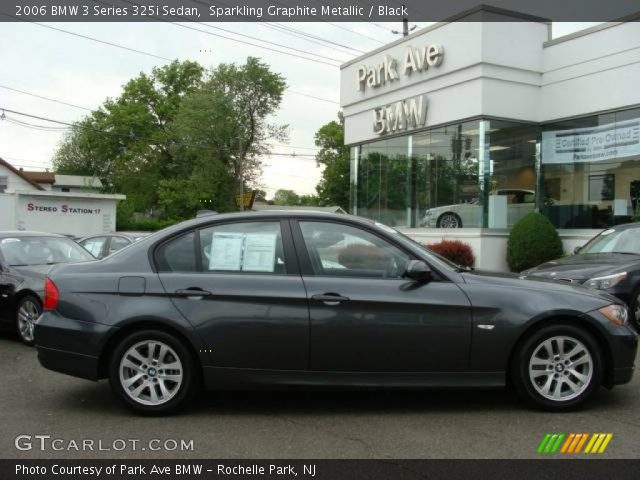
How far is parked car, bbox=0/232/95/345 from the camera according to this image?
25.9 ft

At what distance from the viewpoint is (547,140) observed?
56.0 feet

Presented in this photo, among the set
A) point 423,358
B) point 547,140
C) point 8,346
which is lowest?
point 8,346

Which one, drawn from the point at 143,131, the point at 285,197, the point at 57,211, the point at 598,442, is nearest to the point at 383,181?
the point at 57,211

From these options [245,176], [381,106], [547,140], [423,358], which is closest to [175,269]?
[423,358]

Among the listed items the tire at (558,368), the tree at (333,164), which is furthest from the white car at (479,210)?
the tree at (333,164)

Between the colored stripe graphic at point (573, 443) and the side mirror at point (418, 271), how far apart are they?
55.2 inches

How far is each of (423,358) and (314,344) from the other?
834 mm

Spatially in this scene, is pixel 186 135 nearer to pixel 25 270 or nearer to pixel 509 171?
pixel 509 171

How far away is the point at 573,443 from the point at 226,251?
2898 mm

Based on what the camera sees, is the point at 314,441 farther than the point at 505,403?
No

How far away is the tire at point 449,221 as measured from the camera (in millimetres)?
17344

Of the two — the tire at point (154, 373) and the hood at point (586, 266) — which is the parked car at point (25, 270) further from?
the hood at point (586, 266)

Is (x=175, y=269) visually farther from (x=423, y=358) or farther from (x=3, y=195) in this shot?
(x=3, y=195)

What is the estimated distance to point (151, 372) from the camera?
15.9 feet
